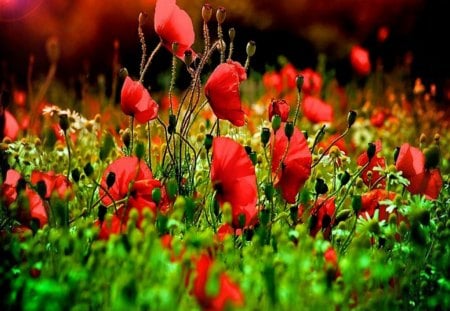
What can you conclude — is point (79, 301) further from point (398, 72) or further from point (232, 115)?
point (398, 72)

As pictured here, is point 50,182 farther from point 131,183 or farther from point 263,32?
point 263,32

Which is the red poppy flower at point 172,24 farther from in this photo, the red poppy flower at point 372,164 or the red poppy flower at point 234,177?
the red poppy flower at point 372,164

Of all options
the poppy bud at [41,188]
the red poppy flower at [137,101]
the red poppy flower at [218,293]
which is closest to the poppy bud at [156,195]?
the poppy bud at [41,188]

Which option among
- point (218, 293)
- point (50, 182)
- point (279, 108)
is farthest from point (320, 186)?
point (218, 293)

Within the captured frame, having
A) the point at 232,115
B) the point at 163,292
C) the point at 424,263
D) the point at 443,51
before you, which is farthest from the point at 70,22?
the point at 163,292

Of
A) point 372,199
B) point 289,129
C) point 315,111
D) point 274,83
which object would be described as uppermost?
point 274,83

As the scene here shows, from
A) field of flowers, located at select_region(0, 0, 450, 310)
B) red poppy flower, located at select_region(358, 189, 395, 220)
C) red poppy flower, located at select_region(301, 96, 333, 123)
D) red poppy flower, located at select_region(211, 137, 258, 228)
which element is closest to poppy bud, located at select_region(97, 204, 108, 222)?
field of flowers, located at select_region(0, 0, 450, 310)
